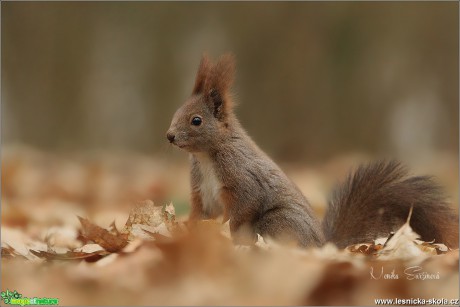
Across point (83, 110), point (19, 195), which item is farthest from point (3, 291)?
point (83, 110)

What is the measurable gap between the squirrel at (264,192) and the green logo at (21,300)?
149 centimetres

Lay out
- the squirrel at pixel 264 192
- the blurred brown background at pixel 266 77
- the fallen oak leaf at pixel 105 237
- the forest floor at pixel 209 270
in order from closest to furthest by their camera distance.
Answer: the forest floor at pixel 209 270, the fallen oak leaf at pixel 105 237, the squirrel at pixel 264 192, the blurred brown background at pixel 266 77

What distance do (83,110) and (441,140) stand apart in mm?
7229

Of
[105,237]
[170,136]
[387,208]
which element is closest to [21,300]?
[105,237]

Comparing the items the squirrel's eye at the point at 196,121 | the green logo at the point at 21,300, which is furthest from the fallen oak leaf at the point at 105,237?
the squirrel's eye at the point at 196,121

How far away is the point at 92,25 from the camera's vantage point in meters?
15.2

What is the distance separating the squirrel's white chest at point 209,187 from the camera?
4320mm

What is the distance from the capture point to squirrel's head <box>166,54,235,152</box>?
4.34 metres

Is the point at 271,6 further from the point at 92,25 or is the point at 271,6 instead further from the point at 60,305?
the point at 60,305

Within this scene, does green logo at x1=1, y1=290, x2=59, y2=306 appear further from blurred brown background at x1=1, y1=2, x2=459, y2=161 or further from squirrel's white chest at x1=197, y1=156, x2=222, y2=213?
blurred brown background at x1=1, y1=2, x2=459, y2=161

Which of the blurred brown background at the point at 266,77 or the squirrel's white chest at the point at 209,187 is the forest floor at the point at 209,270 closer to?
the squirrel's white chest at the point at 209,187

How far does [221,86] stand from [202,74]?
139 mm

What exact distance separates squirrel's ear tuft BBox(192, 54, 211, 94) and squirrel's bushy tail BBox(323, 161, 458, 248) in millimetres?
1141

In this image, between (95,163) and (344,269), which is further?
(95,163)
